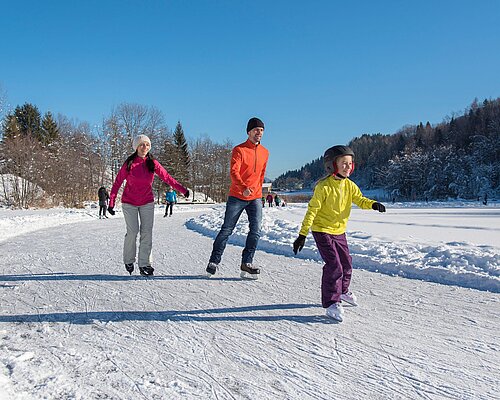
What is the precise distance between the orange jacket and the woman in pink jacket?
0.75m

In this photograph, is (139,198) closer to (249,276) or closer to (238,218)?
(238,218)

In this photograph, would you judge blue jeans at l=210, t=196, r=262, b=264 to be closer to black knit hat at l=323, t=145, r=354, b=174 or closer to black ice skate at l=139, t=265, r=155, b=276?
black ice skate at l=139, t=265, r=155, b=276

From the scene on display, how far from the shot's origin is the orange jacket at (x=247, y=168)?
14.0 ft

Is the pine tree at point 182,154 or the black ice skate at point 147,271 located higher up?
the pine tree at point 182,154

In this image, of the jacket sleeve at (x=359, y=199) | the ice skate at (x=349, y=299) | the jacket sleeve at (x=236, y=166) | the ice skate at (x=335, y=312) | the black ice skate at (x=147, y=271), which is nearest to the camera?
the ice skate at (x=335, y=312)

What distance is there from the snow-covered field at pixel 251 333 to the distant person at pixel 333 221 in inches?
10.7

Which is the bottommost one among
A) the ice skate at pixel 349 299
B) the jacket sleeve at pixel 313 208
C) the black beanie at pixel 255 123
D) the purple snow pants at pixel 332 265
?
the ice skate at pixel 349 299

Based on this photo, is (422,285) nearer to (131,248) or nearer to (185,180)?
(131,248)

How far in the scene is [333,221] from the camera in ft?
10.6

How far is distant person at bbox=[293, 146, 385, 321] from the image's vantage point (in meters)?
3.09

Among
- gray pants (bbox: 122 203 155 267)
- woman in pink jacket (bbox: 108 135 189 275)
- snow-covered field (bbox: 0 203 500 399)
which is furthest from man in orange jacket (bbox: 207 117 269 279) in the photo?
gray pants (bbox: 122 203 155 267)

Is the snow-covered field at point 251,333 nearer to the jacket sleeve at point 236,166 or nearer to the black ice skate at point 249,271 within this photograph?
the black ice skate at point 249,271

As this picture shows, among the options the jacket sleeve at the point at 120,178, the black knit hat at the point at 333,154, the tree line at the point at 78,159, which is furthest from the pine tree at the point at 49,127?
the black knit hat at the point at 333,154

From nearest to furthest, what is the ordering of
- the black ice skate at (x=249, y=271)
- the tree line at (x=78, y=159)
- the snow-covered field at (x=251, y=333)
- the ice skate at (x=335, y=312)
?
the snow-covered field at (x=251, y=333), the ice skate at (x=335, y=312), the black ice skate at (x=249, y=271), the tree line at (x=78, y=159)
